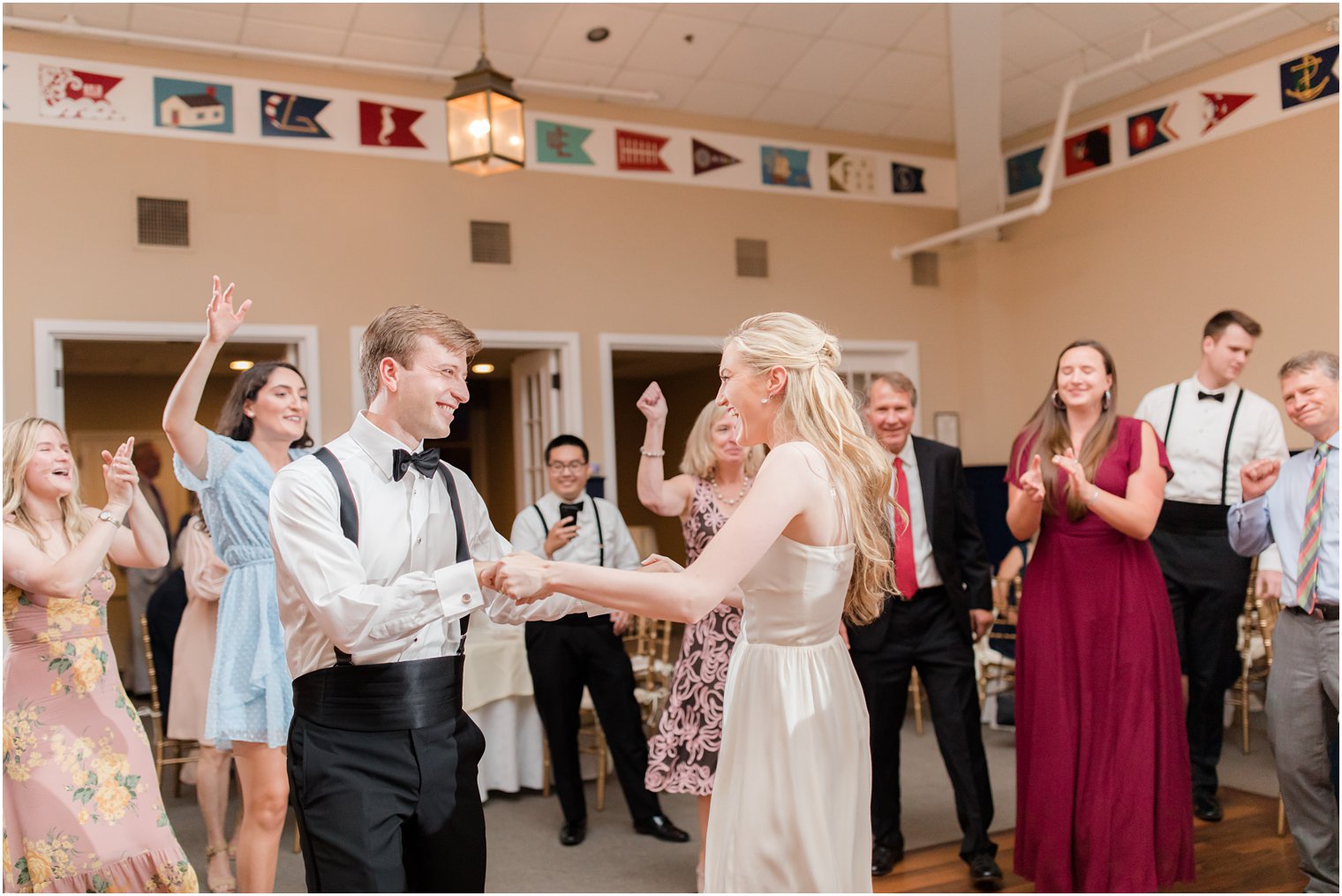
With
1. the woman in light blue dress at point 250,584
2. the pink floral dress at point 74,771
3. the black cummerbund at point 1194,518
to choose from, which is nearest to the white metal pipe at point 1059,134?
the black cummerbund at point 1194,518

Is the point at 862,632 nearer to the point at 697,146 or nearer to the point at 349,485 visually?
the point at 349,485

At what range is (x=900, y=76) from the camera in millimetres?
7312

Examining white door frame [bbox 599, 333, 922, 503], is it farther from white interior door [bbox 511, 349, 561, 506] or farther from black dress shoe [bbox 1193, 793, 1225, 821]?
black dress shoe [bbox 1193, 793, 1225, 821]

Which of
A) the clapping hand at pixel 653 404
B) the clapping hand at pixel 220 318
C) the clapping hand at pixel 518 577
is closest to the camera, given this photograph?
the clapping hand at pixel 518 577

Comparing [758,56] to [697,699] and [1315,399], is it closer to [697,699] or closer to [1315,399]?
[1315,399]

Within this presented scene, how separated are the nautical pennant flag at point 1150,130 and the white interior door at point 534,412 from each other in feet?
13.1

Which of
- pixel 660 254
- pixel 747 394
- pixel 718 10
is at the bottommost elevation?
pixel 747 394

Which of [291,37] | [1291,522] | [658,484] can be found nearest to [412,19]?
[291,37]

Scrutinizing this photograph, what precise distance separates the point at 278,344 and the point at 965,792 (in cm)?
460

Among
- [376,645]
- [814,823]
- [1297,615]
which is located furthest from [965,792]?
[376,645]

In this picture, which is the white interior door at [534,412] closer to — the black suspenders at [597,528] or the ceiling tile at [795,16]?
the black suspenders at [597,528]

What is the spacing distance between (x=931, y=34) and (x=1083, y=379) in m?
4.09

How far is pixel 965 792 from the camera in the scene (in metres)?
3.78

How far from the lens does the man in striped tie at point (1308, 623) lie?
10.9 feet
